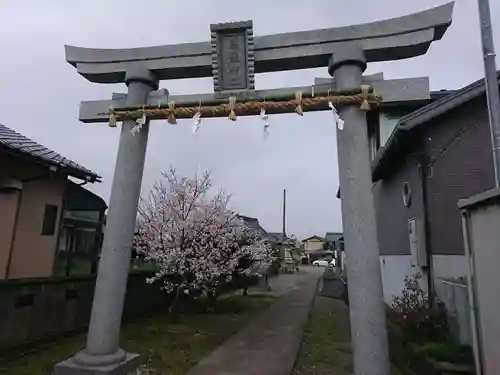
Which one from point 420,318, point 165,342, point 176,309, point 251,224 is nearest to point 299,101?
point 420,318

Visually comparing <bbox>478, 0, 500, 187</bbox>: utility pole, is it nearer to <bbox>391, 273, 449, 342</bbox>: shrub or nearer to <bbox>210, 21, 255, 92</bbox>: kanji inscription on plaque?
<bbox>391, 273, 449, 342</bbox>: shrub

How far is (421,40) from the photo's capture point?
17.4ft

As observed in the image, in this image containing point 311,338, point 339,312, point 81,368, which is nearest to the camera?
point 81,368

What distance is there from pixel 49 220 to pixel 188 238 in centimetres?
375

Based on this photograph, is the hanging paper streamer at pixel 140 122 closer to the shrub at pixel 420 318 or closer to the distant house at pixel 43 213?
the distant house at pixel 43 213

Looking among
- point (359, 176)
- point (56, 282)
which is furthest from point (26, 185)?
point (359, 176)

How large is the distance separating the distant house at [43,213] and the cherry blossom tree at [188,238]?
170 cm

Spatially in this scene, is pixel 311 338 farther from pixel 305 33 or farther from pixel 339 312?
pixel 305 33

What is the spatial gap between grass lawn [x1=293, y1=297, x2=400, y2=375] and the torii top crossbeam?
5133 mm

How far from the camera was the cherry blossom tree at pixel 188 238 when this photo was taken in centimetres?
1145

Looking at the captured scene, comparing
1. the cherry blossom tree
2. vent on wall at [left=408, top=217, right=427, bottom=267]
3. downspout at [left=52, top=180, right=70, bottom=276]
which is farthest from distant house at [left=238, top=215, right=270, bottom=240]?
vent on wall at [left=408, top=217, right=427, bottom=267]

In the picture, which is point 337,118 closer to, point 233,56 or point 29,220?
point 233,56

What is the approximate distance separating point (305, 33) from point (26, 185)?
262 inches

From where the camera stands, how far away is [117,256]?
5723 millimetres
